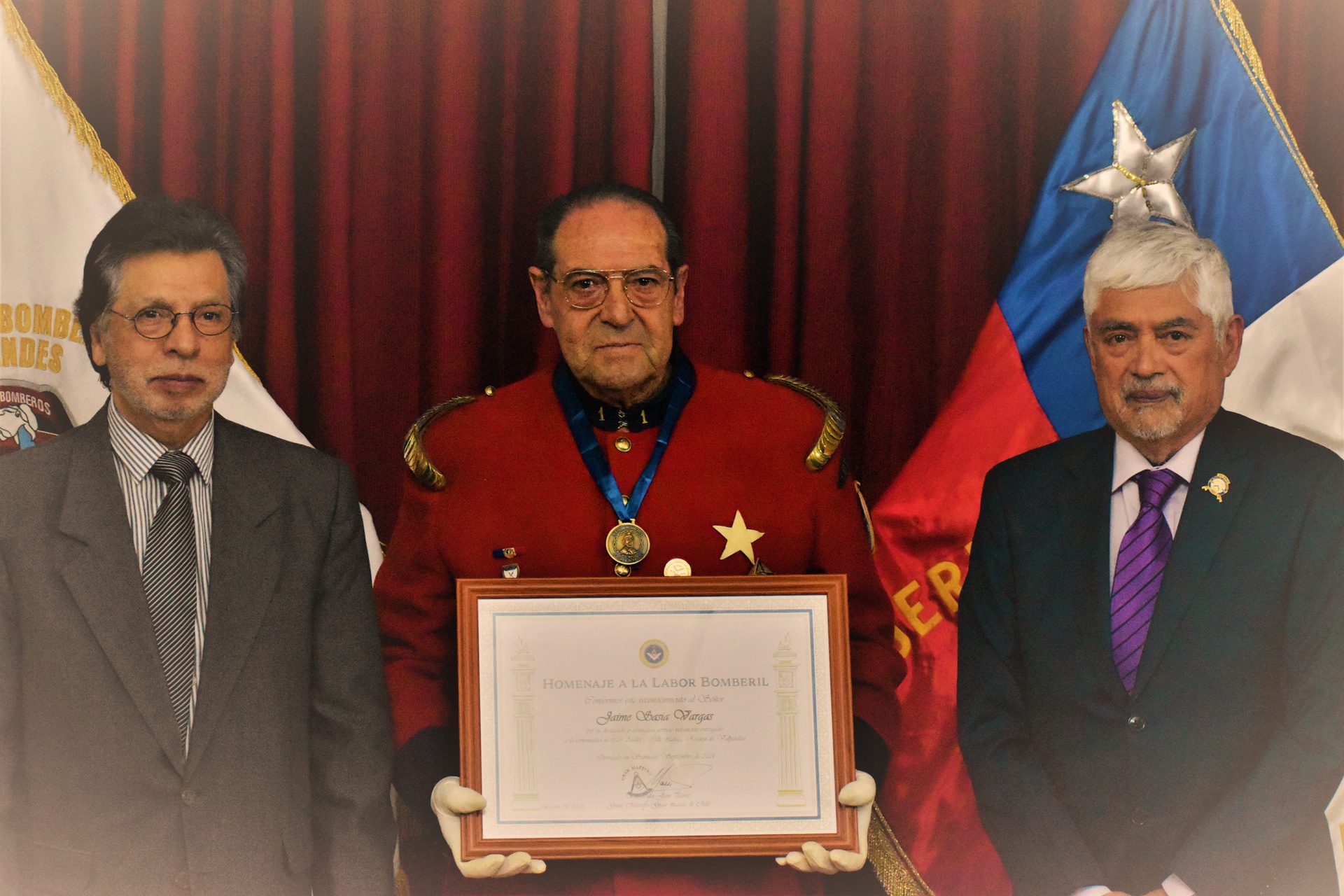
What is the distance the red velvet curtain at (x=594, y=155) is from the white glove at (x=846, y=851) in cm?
72

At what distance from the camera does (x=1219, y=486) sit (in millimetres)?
2439

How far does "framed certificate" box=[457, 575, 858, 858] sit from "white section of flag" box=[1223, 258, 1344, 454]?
1.03m

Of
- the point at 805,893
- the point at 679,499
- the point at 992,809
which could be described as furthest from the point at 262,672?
the point at 992,809

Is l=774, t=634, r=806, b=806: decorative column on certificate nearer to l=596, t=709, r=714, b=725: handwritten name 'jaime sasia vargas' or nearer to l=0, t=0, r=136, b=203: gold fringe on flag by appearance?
l=596, t=709, r=714, b=725: handwritten name 'jaime sasia vargas'

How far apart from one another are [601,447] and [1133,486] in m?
1.07

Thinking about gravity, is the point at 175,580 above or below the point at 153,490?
below

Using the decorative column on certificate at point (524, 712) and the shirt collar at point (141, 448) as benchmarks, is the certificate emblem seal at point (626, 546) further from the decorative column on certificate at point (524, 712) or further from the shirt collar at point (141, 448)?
the shirt collar at point (141, 448)

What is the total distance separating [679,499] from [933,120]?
1.05m

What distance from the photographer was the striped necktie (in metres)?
2.28

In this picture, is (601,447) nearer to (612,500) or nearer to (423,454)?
(612,500)

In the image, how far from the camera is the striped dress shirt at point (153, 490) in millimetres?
2305

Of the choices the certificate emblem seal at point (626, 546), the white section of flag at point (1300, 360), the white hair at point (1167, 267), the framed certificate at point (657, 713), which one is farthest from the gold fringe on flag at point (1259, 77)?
the certificate emblem seal at point (626, 546)

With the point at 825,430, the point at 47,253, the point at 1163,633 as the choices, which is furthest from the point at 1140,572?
the point at 47,253

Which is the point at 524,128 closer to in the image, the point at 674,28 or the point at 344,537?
the point at 674,28
